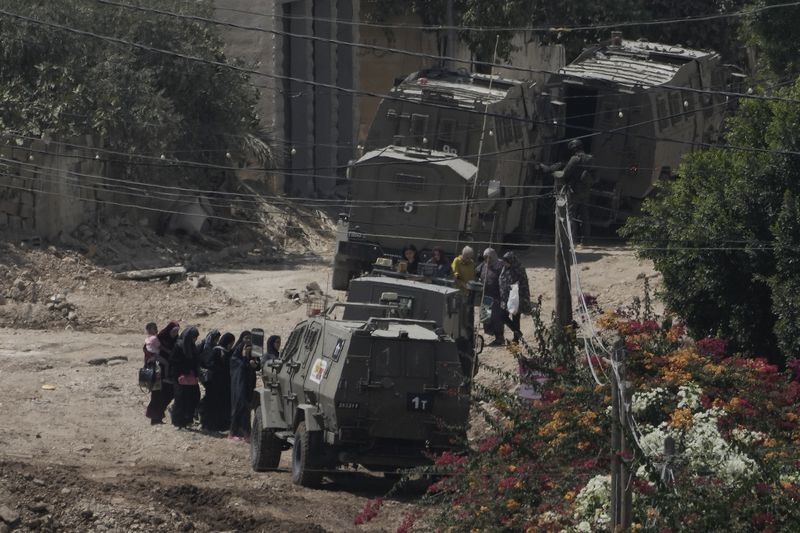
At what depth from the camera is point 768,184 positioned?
19438 millimetres

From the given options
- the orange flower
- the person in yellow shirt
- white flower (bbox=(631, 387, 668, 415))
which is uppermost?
the orange flower

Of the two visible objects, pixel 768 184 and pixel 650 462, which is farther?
pixel 768 184

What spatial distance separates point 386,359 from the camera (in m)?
15.8

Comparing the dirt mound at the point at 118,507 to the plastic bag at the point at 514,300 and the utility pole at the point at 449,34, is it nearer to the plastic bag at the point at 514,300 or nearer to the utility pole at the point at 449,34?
the plastic bag at the point at 514,300

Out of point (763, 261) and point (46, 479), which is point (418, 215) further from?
point (46, 479)

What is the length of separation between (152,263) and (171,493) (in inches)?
587

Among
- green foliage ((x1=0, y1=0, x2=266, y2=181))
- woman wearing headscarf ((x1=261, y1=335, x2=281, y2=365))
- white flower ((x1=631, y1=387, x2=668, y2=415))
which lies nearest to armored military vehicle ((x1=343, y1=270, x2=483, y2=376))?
woman wearing headscarf ((x1=261, y1=335, x2=281, y2=365))

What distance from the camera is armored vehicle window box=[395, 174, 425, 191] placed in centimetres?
2688

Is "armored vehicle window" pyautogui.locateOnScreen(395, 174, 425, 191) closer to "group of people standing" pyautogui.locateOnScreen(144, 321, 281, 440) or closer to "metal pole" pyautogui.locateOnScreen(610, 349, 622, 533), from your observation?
"group of people standing" pyautogui.locateOnScreen(144, 321, 281, 440)

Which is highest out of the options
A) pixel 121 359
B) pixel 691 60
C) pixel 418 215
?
pixel 691 60

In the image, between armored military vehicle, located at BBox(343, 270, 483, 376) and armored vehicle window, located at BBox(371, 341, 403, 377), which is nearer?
armored vehicle window, located at BBox(371, 341, 403, 377)

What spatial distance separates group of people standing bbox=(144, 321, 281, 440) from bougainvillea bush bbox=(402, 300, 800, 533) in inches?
170

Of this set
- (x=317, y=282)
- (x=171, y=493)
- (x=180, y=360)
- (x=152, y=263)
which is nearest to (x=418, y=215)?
(x=317, y=282)

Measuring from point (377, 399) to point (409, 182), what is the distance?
38.1 feet
